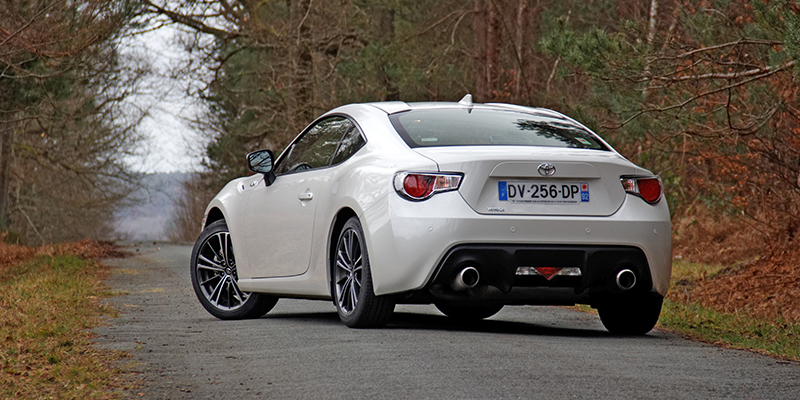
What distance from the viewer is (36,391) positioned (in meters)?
4.68

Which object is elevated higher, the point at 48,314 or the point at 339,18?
the point at 339,18

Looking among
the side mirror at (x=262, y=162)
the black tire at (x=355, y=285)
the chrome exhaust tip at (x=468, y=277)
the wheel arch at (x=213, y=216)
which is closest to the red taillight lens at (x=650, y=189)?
the chrome exhaust tip at (x=468, y=277)

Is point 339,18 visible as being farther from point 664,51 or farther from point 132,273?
point 664,51

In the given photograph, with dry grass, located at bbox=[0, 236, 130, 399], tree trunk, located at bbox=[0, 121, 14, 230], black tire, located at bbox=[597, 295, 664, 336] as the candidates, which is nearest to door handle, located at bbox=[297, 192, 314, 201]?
dry grass, located at bbox=[0, 236, 130, 399]

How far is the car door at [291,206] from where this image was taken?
23.9 ft

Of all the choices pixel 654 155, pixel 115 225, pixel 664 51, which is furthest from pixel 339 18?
pixel 115 225

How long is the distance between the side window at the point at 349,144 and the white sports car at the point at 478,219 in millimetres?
16

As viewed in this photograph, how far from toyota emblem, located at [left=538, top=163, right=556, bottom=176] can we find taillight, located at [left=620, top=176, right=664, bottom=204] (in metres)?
0.52

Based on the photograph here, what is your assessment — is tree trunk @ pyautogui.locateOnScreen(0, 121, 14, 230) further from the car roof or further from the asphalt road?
the car roof

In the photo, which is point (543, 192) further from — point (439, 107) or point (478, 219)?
point (439, 107)

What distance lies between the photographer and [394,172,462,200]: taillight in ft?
20.0

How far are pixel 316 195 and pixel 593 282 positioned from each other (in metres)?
2.06

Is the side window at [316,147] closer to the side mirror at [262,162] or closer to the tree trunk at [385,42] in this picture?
the side mirror at [262,162]

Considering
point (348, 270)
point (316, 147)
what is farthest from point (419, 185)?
point (316, 147)
